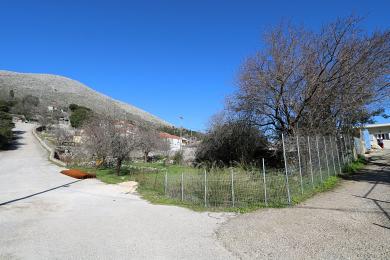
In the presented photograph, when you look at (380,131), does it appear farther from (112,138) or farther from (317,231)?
(317,231)

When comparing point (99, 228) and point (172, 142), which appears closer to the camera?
point (99, 228)

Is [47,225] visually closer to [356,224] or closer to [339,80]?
[356,224]

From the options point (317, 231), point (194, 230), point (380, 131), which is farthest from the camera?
point (380, 131)

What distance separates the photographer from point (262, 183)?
1057cm

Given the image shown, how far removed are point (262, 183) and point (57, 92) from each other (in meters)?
139

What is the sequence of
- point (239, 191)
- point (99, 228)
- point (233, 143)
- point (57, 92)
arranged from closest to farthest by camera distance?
1. point (99, 228)
2. point (239, 191)
3. point (233, 143)
4. point (57, 92)

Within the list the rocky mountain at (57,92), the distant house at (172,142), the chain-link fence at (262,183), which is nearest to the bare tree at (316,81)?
the chain-link fence at (262,183)

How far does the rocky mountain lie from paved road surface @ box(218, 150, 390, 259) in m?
85.0

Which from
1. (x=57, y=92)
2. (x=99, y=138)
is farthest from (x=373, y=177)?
(x=57, y=92)

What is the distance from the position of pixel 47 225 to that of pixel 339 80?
50.1ft

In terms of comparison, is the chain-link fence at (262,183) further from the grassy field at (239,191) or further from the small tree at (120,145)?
the small tree at (120,145)

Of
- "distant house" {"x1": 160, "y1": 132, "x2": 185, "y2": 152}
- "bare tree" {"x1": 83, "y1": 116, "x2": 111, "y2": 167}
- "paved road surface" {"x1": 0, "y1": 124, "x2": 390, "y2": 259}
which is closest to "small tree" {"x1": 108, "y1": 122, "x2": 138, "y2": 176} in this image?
"bare tree" {"x1": 83, "y1": 116, "x2": 111, "y2": 167}

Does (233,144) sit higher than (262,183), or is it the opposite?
(233,144)

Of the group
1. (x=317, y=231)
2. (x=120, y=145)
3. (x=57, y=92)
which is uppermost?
(x=57, y=92)
